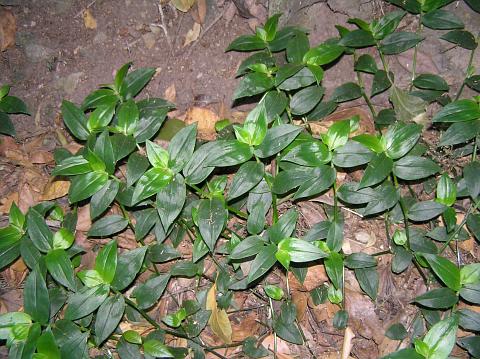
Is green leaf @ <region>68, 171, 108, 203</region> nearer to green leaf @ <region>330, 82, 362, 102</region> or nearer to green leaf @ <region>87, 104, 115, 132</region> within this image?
green leaf @ <region>87, 104, 115, 132</region>

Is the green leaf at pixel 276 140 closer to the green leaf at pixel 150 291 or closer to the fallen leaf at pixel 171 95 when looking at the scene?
the green leaf at pixel 150 291

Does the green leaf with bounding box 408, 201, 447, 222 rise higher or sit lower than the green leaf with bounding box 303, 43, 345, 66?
lower

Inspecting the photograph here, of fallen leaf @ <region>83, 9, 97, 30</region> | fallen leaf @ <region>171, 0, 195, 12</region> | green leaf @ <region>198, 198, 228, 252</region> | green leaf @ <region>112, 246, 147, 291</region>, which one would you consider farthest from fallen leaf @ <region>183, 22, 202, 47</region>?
green leaf @ <region>112, 246, 147, 291</region>

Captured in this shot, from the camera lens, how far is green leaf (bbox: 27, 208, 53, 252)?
2.69m

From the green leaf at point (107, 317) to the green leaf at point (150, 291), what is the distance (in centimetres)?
17

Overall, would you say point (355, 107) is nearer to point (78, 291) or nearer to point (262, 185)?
point (262, 185)

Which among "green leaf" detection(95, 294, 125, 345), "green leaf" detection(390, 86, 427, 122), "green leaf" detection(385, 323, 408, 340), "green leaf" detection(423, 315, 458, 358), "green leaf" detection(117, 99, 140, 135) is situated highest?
"green leaf" detection(117, 99, 140, 135)

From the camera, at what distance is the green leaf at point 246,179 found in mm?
2502

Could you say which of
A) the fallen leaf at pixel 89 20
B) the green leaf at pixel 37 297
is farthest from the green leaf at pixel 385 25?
the green leaf at pixel 37 297

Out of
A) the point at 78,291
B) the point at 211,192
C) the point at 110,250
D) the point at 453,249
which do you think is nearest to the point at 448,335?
the point at 453,249

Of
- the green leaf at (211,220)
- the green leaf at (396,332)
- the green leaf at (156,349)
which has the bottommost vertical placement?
the green leaf at (396,332)

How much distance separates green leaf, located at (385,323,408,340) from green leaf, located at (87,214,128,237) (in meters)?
1.71

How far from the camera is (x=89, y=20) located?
12.2 feet

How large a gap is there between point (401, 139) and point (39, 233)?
2146 mm
